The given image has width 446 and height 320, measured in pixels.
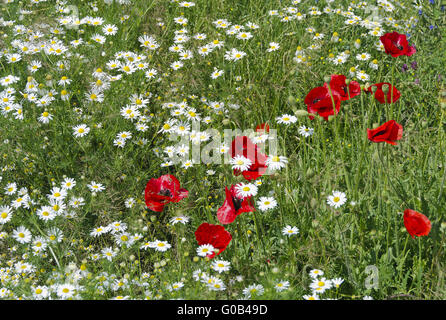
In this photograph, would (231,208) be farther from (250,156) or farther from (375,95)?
(375,95)

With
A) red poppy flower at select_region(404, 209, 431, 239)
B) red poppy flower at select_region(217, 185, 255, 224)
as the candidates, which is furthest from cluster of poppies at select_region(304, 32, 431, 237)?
red poppy flower at select_region(217, 185, 255, 224)

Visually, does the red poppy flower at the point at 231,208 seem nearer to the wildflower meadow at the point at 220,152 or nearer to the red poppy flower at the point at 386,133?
the wildflower meadow at the point at 220,152

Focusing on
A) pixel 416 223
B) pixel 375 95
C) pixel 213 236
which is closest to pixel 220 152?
pixel 213 236

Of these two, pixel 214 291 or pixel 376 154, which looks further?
pixel 376 154

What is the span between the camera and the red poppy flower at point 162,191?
211 cm

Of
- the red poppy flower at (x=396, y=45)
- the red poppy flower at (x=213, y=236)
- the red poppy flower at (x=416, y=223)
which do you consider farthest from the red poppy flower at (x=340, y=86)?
the red poppy flower at (x=213, y=236)

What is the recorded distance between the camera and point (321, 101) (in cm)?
204

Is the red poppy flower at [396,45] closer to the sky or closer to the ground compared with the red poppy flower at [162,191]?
closer to the sky

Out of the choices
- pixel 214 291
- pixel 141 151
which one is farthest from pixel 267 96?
→ pixel 214 291

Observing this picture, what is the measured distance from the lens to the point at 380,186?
1.97m

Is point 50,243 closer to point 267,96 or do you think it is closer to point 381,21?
point 267,96

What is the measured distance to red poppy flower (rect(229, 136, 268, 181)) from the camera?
2004 mm

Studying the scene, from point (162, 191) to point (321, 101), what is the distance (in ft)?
2.60
